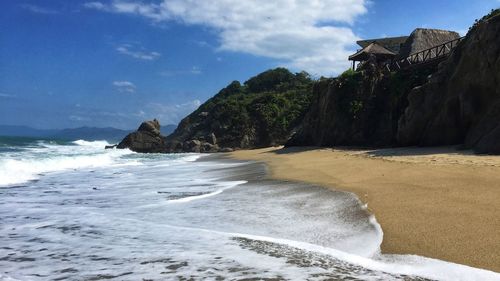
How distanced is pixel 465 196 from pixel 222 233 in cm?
420

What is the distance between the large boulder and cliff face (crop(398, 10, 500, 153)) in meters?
30.2

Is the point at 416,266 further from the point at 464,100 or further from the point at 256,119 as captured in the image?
the point at 256,119

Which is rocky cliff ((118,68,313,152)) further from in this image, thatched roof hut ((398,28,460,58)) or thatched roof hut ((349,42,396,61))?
thatched roof hut ((398,28,460,58))

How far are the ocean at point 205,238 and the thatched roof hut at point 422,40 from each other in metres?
24.1

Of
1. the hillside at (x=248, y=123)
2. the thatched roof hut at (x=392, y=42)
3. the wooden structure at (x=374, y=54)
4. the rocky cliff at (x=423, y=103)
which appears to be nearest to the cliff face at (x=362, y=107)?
the rocky cliff at (x=423, y=103)

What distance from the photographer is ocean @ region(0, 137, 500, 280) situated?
4945 mm

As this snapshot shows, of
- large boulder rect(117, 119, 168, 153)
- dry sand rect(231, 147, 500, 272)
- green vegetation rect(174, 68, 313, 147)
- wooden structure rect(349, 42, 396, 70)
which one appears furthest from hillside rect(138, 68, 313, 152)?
dry sand rect(231, 147, 500, 272)

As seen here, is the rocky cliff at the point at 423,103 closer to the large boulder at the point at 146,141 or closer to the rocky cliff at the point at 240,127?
the rocky cliff at the point at 240,127

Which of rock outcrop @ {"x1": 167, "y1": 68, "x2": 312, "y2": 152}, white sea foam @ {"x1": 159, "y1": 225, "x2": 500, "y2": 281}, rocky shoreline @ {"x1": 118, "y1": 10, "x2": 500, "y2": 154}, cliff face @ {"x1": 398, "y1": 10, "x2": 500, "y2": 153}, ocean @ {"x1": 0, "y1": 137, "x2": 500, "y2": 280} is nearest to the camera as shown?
white sea foam @ {"x1": 159, "y1": 225, "x2": 500, "y2": 281}

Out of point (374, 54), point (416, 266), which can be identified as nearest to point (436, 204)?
point (416, 266)

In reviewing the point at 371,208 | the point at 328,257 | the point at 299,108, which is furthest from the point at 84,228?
the point at 299,108

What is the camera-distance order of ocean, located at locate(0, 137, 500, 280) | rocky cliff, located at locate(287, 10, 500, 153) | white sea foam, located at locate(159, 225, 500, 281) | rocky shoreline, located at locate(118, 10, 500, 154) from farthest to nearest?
1. rocky shoreline, located at locate(118, 10, 500, 154)
2. rocky cliff, located at locate(287, 10, 500, 153)
3. ocean, located at locate(0, 137, 500, 280)
4. white sea foam, located at locate(159, 225, 500, 281)

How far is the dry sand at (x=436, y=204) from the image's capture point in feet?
17.6

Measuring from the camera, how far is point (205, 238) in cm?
664
